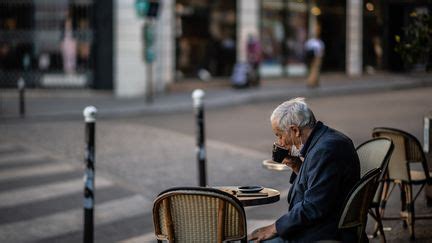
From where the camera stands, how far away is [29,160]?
12.3 meters

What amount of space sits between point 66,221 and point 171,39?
17.8 meters

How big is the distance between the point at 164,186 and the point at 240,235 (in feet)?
19.0

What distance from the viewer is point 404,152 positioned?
695 cm

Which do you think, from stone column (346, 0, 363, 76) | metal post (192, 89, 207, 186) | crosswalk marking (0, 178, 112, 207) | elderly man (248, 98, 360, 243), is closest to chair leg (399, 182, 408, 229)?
elderly man (248, 98, 360, 243)

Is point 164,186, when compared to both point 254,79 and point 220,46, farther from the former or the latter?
point 220,46

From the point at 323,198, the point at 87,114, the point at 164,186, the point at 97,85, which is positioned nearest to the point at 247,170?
the point at 164,186

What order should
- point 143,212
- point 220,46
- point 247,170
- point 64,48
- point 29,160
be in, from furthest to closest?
point 220,46
point 64,48
point 29,160
point 247,170
point 143,212

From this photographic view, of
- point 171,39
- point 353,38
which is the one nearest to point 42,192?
point 171,39

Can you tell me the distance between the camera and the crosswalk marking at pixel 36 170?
11.1 meters

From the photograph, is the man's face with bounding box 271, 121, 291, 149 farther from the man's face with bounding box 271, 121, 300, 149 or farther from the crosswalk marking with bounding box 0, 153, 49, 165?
the crosswalk marking with bounding box 0, 153, 49, 165

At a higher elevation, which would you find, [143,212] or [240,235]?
[240,235]

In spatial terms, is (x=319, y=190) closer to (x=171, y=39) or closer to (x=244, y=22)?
(x=171, y=39)

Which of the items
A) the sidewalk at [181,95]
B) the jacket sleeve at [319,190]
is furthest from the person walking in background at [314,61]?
the jacket sleeve at [319,190]

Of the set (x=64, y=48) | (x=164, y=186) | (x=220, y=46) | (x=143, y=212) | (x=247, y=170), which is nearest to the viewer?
(x=143, y=212)
